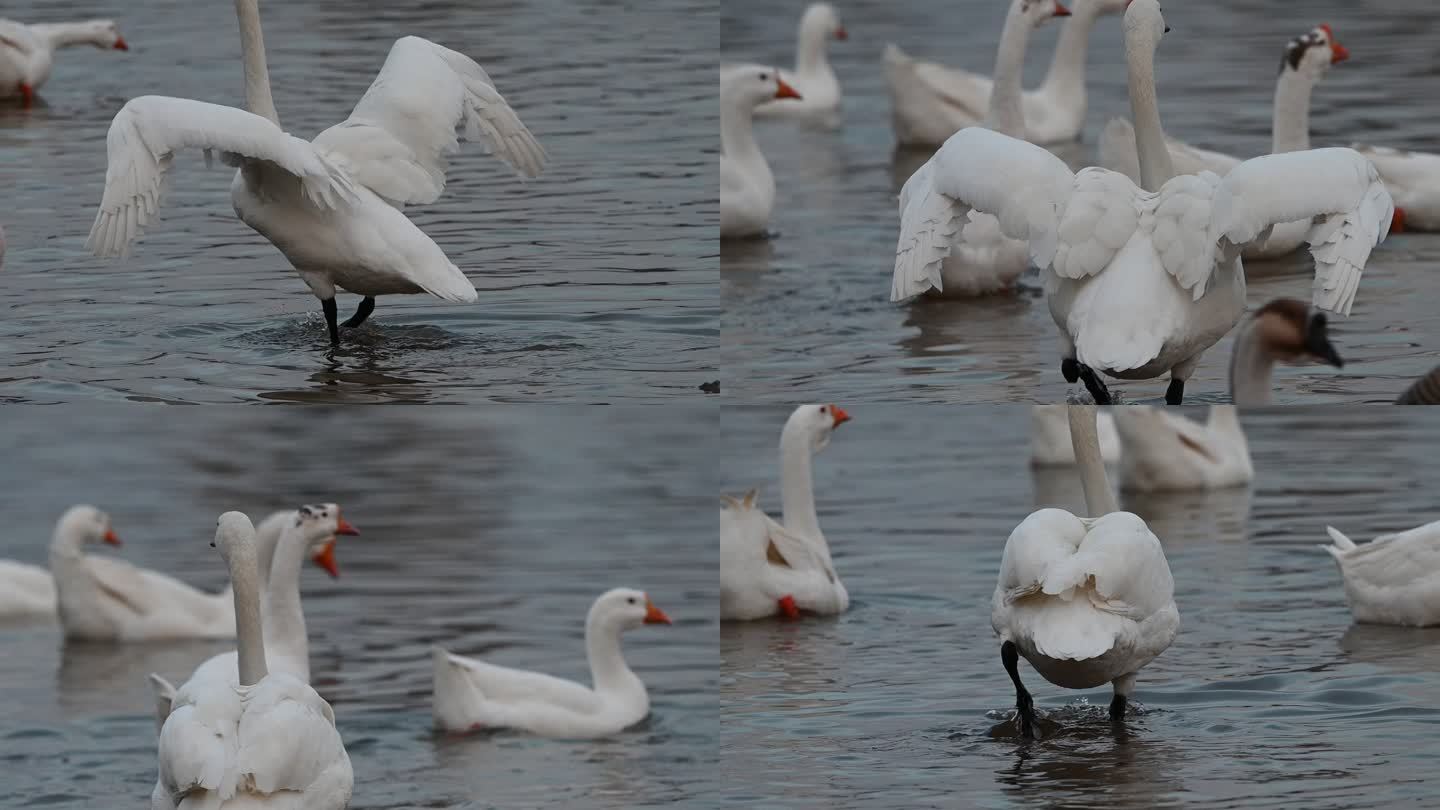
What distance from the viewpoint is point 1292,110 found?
1388 cm

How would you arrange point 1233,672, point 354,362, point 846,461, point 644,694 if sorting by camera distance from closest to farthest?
1. point 1233,672
2. point 354,362
3. point 644,694
4. point 846,461

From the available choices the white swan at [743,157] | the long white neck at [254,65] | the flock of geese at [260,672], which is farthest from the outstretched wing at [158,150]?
the white swan at [743,157]

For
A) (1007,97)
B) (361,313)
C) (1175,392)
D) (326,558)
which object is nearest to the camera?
(1175,392)

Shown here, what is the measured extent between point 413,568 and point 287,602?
2335mm

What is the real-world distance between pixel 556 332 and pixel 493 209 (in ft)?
7.88

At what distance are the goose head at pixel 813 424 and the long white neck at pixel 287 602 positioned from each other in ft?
8.46

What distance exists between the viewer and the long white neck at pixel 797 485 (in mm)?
12320

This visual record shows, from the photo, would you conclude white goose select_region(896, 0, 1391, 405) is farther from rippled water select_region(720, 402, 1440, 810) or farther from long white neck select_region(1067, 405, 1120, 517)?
rippled water select_region(720, 402, 1440, 810)

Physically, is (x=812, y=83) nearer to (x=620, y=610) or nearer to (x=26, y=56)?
(x=26, y=56)

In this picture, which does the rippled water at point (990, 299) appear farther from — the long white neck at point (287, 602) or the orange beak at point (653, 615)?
the long white neck at point (287, 602)

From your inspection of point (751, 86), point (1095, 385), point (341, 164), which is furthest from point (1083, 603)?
point (751, 86)

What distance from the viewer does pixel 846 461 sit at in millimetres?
14938

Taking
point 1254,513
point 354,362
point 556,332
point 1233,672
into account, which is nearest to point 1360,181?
point 1233,672

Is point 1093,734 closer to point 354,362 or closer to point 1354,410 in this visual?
point 354,362
